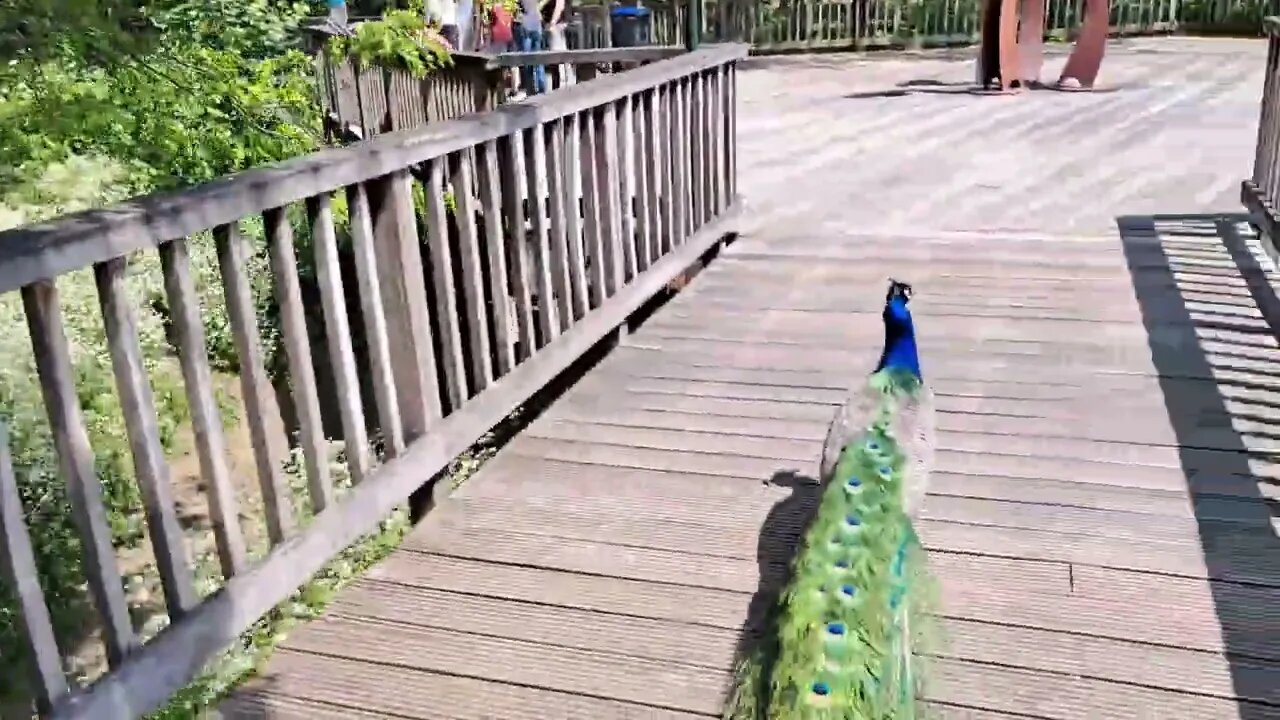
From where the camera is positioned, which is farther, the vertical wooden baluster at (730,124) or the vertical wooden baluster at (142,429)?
the vertical wooden baluster at (730,124)

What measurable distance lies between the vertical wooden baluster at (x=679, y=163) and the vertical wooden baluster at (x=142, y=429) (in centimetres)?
319

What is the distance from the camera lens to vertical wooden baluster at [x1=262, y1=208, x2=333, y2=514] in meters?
2.54

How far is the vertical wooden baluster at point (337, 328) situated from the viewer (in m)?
2.67

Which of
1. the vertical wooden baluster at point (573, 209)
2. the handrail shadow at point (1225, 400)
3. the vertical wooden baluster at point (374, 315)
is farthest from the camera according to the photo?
the vertical wooden baluster at point (573, 209)

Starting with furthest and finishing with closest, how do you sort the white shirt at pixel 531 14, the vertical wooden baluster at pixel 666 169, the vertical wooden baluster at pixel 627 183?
the white shirt at pixel 531 14 → the vertical wooden baluster at pixel 666 169 → the vertical wooden baluster at pixel 627 183

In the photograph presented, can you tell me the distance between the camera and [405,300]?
300 centimetres

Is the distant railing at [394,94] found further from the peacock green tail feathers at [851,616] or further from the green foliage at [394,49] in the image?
the peacock green tail feathers at [851,616]

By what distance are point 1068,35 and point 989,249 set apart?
46.2 feet

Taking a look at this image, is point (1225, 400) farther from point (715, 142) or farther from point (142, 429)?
point (142, 429)

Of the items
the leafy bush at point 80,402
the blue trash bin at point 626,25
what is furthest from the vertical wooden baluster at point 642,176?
the blue trash bin at point 626,25

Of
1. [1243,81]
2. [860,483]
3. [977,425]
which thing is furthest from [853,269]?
[1243,81]

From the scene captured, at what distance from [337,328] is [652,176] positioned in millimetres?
2314

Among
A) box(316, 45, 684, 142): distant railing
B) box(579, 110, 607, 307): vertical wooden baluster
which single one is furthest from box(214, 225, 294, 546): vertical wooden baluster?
box(316, 45, 684, 142): distant railing

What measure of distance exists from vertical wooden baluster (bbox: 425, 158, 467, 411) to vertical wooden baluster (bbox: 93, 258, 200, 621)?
1.10 metres
